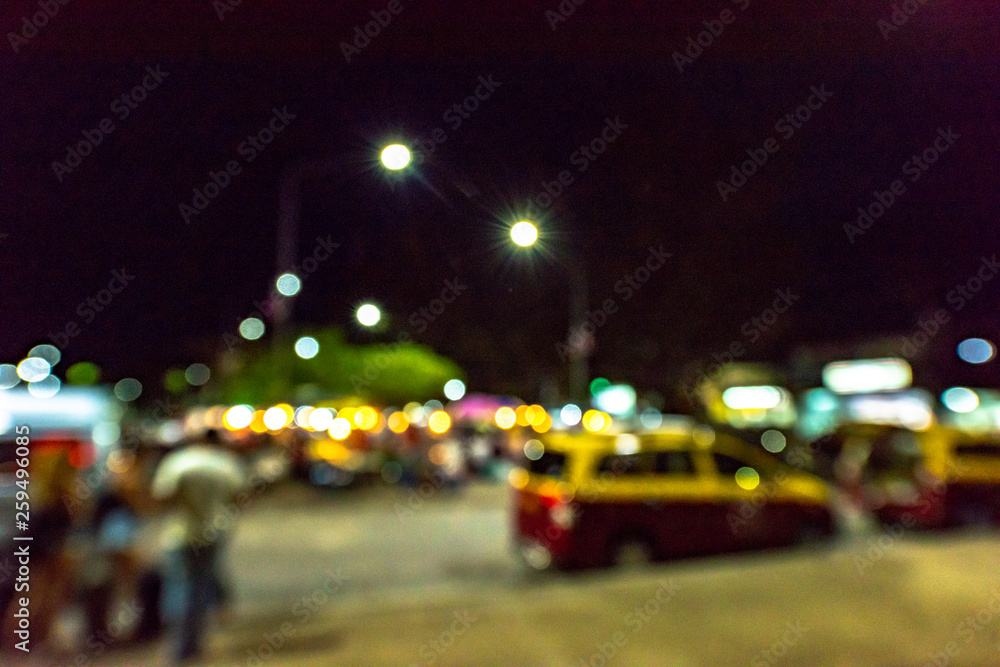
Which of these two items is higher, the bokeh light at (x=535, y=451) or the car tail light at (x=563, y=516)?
the bokeh light at (x=535, y=451)

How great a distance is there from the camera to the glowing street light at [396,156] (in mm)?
9055

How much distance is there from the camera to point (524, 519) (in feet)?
31.9

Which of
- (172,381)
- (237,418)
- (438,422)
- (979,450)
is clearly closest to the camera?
(979,450)

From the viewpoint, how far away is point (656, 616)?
6.23 meters

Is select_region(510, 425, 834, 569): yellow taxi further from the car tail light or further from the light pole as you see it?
the light pole

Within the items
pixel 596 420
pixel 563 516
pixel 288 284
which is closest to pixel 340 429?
pixel 288 284

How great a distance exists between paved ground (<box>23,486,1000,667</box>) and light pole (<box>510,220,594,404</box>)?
4.00 meters

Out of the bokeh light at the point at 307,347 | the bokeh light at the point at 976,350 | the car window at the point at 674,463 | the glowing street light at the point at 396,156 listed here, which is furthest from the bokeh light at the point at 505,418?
the bokeh light at the point at 976,350

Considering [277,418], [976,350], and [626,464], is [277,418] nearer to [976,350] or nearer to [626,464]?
[626,464]

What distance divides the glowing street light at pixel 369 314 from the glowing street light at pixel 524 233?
27.9 feet

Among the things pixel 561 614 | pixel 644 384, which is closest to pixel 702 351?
pixel 644 384

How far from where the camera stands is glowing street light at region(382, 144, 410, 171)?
29.7 feet

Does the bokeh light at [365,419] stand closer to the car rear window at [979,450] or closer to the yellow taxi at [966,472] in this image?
the yellow taxi at [966,472]

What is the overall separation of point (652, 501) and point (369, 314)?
1094 cm
